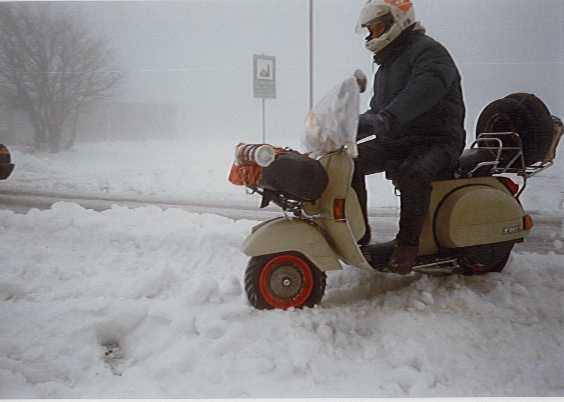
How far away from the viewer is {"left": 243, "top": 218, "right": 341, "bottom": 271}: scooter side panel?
158 centimetres

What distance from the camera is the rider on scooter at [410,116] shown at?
1618mm

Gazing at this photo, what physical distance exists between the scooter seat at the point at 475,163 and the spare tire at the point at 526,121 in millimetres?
95

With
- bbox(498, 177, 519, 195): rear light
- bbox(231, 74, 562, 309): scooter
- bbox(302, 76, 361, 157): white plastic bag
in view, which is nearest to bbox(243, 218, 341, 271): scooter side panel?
bbox(231, 74, 562, 309): scooter

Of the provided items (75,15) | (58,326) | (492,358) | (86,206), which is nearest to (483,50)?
(492,358)

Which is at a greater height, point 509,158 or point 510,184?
point 509,158

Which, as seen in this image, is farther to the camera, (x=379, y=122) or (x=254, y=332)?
(x=379, y=122)

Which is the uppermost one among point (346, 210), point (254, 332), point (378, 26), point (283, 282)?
point (378, 26)

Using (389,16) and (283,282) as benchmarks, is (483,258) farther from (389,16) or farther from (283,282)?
(389,16)

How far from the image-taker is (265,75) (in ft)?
7.32

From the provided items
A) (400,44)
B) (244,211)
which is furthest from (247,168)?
(244,211)

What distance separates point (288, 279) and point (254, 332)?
22cm

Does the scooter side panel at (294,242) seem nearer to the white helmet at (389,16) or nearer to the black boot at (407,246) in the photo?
the black boot at (407,246)

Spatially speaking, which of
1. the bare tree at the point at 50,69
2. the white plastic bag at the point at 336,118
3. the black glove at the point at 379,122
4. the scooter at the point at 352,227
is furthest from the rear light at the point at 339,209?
the bare tree at the point at 50,69

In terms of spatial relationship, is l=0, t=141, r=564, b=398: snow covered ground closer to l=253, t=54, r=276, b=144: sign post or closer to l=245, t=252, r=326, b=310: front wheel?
l=245, t=252, r=326, b=310: front wheel
